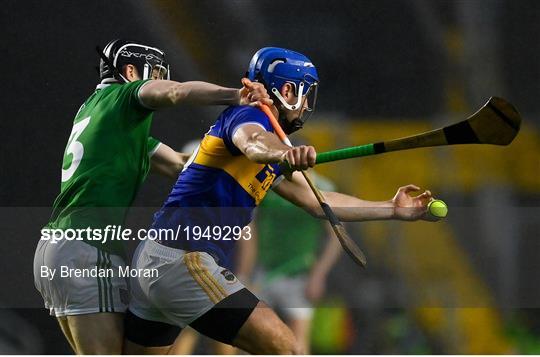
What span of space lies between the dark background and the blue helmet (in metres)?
1.51

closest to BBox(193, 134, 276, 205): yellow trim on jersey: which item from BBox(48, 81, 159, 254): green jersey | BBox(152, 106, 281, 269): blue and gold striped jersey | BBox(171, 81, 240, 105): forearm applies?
BBox(152, 106, 281, 269): blue and gold striped jersey

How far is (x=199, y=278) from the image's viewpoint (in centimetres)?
391

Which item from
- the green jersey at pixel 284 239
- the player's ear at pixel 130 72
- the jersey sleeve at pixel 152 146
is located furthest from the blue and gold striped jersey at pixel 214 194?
the green jersey at pixel 284 239

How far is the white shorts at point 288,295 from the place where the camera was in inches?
231

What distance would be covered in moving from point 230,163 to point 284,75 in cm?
42

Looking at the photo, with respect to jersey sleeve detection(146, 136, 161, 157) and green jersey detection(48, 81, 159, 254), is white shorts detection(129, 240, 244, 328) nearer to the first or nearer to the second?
green jersey detection(48, 81, 159, 254)

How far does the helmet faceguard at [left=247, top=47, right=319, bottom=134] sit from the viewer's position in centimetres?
420

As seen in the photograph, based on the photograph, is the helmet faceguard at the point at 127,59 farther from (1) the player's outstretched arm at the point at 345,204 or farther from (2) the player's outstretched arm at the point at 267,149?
(2) the player's outstretched arm at the point at 267,149

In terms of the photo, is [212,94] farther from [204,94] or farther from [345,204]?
[345,204]

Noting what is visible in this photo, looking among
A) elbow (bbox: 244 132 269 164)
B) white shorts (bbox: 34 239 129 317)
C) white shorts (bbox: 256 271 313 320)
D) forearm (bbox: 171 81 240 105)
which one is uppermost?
forearm (bbox: 171 81 240 105)

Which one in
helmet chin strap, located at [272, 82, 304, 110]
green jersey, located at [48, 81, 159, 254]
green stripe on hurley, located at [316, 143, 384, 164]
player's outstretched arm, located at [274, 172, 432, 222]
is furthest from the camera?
player's outstretched arm, located at [274, 172, 432, 222]

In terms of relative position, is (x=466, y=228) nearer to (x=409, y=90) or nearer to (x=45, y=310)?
(x=409, y=90)

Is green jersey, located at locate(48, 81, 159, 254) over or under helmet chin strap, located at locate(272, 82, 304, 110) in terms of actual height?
under

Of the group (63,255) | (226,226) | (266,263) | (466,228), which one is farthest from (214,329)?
(466,228)
